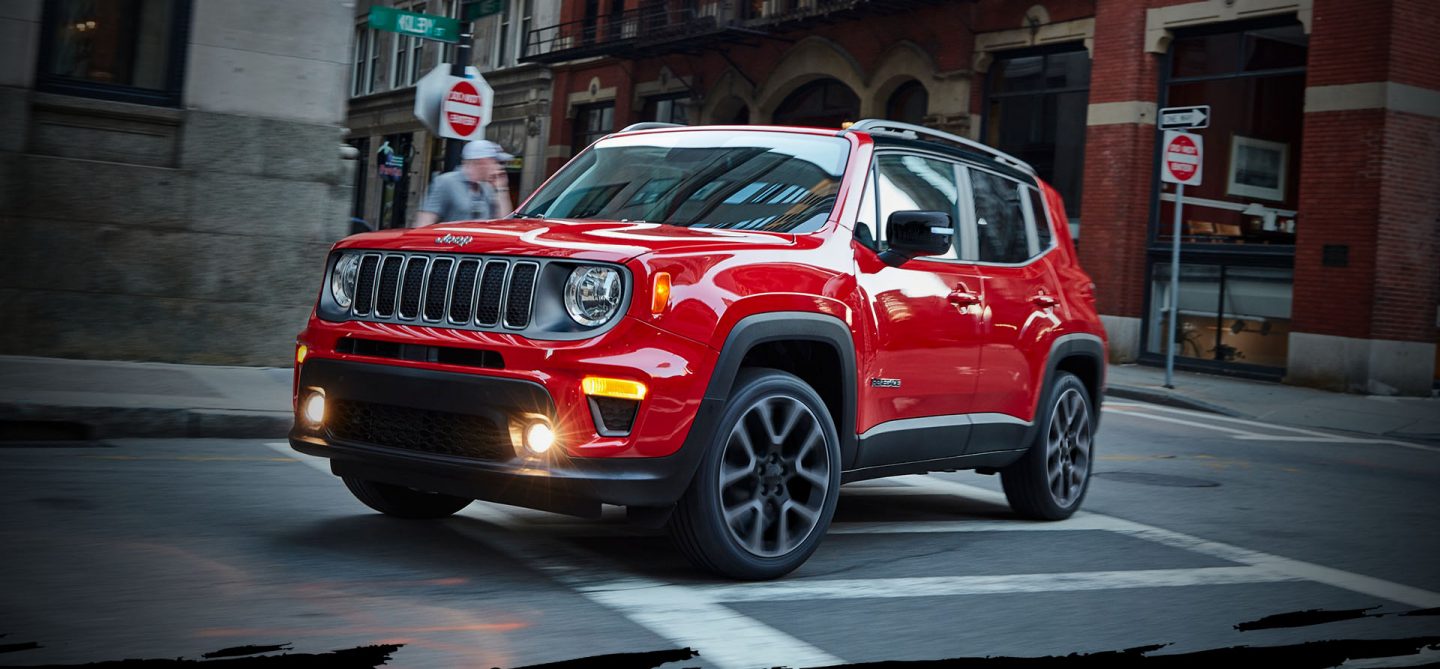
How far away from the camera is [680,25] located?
3397 centimetres

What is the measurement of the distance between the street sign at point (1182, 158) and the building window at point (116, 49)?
40.5 ft

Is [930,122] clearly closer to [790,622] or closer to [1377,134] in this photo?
[1377,134]

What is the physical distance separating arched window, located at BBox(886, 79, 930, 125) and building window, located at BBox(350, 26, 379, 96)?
3003 cm

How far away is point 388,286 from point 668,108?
3230 centimetres

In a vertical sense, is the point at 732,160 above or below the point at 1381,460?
above

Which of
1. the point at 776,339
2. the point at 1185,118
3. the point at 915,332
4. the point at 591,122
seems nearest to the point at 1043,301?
the point at 915,332

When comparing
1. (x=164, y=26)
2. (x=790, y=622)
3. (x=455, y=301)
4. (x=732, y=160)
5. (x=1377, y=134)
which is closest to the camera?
(x=790, y=622)

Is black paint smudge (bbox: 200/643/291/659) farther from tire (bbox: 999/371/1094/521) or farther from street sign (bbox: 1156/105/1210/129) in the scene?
street sign (bbox: 1156/105/1210/129)

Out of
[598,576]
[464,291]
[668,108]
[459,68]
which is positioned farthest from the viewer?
[668,108]

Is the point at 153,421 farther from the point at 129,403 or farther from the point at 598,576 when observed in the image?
the point at 598,576

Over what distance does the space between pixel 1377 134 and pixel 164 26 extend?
15.5 metres

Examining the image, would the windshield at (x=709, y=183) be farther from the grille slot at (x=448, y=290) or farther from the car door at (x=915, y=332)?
the grille slot at (x=448, y=290)

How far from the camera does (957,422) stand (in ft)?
21.5

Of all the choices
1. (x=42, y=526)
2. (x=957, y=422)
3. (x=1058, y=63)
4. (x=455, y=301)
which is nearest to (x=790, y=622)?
(x=455, y=301)
